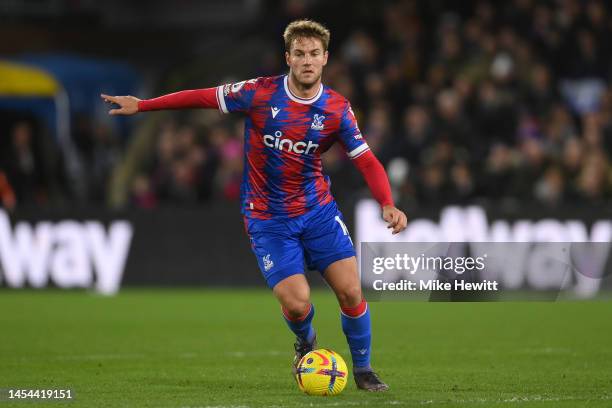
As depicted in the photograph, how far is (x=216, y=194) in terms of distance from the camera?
21.3 meters

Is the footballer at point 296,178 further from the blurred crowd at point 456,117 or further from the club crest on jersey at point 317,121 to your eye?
the blurred crowd at point 456,117

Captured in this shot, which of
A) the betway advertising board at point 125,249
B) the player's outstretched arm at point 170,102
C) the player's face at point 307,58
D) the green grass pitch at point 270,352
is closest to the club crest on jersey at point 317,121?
the player's face at point 307,58

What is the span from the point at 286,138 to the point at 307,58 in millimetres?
575

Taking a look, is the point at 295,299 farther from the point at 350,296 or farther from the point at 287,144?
the point at 287,144

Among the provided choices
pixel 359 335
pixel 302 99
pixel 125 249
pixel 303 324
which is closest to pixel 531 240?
pixel 125 249

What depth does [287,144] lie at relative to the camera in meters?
8.84

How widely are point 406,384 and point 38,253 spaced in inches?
470

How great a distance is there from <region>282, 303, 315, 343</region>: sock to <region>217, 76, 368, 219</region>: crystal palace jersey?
724mm

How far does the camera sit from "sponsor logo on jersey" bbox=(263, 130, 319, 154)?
8.84 m

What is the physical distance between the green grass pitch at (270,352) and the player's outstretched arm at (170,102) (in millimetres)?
1905

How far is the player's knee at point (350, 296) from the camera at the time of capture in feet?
29.0

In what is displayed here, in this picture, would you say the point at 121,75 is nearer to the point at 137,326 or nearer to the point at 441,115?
the point at 441,115

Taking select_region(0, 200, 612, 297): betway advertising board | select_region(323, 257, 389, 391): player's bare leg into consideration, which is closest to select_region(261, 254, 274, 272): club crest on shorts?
select_region(323, 257, 389, 391): player's bare leg

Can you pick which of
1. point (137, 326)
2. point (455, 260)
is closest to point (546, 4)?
point (137, 326)
